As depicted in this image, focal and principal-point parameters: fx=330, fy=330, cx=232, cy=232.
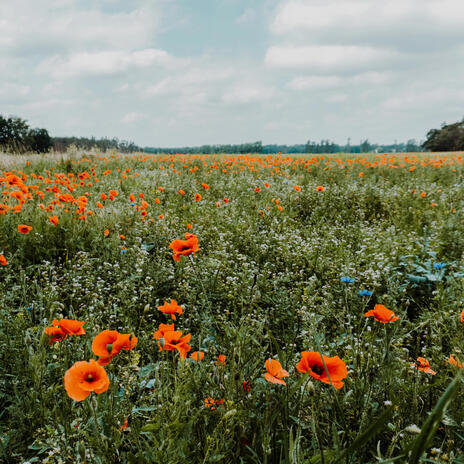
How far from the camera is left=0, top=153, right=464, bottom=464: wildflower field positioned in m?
1.20

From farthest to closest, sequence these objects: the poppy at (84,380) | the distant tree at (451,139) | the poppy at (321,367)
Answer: the distant tree at (451,139), the poppy at (321,367), the poppy at (84,380)

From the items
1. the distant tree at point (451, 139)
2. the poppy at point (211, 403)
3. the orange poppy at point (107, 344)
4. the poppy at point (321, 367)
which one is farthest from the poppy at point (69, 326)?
the distant tree at point (451, 139)

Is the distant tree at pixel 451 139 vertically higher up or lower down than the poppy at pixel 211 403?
higher up

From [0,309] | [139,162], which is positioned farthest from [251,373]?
[139,162]

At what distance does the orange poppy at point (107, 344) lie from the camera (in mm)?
1167

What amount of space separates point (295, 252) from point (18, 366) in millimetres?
2687

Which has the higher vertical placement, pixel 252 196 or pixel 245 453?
pixel 252 196

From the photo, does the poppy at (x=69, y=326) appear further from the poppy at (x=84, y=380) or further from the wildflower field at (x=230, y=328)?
the poppy at (x=84, y=380)

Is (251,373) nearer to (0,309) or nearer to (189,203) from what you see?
(0,309)

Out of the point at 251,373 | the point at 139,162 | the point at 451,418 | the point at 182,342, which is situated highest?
the point at 139,162

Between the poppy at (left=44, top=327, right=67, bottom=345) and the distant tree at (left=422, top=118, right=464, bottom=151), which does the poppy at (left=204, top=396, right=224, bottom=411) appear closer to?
the poppy at (left=44, top=327, right=67, bottom=345)

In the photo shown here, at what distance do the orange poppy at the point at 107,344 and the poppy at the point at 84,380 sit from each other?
4.3 inches

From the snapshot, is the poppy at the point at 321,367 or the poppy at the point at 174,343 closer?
the poppy at the point at 321,367

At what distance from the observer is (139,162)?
10516 mm
